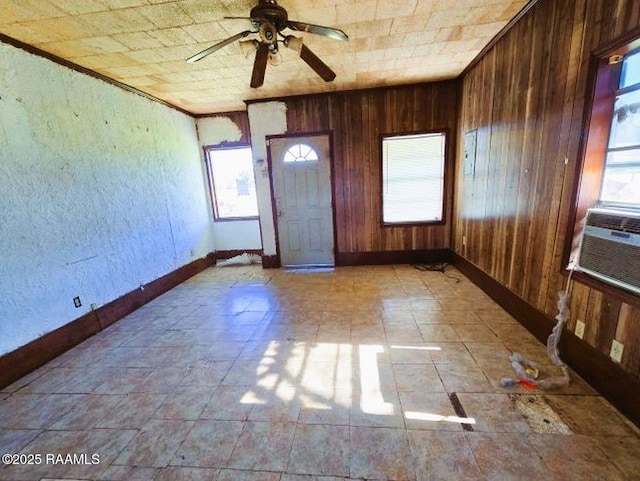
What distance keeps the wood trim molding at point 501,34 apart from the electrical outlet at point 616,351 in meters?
2.58

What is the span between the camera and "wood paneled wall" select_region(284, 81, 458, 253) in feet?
13.6

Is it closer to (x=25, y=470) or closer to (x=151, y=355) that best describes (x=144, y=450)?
(x=25, y=470)

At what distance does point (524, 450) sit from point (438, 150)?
3.85m

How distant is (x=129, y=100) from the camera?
3.58 meters

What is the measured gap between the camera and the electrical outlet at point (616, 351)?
Result: 1.63 meters

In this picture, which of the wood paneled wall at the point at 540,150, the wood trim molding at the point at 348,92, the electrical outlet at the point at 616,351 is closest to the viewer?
the electrical outlet at the point at 616,351

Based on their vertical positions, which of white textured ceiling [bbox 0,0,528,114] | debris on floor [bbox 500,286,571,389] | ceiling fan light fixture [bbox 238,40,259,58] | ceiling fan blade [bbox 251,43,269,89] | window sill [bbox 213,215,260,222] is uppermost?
white textured ceiling [bbox 0,0,528,114]

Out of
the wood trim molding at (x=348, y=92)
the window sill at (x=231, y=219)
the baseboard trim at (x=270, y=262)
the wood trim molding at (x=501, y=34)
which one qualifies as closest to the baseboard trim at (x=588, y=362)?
the wood trim molding at (x=501, y=34)

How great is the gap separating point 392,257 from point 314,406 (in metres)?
3.17

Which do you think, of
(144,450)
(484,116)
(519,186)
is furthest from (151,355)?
(484,116)

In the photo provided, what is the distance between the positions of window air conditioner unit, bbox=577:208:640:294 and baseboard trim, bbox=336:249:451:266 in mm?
2625

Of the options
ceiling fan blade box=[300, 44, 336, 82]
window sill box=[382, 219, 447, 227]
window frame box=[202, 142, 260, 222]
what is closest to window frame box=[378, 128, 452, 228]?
window sill box=[382, 219, 447, 227]

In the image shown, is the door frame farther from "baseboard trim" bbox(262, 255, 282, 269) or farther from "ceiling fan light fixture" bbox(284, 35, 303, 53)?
"ceiling fan light fixture" bbox(284, 35, 303, 53)

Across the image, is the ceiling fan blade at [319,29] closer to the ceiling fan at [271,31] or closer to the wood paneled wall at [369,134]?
the ceiling fan at [271,31]
